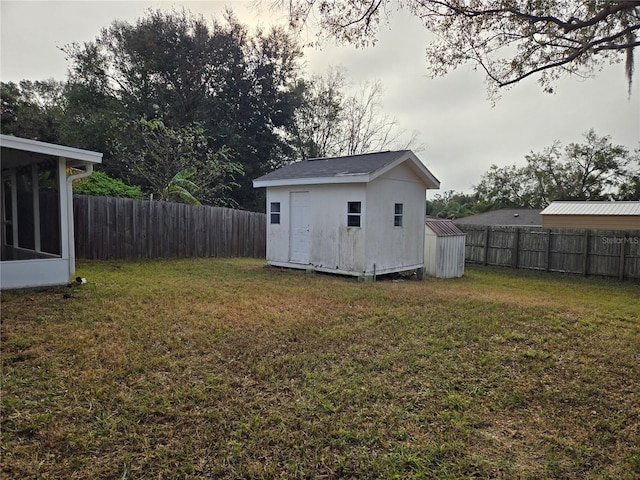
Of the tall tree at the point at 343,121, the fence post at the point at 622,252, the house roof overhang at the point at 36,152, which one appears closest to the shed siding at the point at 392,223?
the house roof overhang at the point at 36,152

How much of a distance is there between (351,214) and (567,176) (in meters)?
27.4

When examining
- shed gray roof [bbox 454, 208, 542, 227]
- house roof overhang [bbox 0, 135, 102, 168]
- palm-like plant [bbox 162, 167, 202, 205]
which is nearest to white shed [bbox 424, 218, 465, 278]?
palm-like plant [bbox 162, 167, 202, 205]

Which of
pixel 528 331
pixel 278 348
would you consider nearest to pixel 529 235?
pixel 528 331

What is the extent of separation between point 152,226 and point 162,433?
31.5ft

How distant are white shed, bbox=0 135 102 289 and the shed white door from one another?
4641mm

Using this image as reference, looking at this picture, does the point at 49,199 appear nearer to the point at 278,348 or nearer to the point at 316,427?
the point at 278,348

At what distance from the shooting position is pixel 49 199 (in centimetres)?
661

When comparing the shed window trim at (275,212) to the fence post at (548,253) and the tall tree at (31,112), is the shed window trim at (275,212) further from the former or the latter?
the tall tree at (31,112)

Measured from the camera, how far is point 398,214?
9.84 meters

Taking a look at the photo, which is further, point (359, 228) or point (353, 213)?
point (353, 213)

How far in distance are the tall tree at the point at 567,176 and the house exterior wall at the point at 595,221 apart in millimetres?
11947

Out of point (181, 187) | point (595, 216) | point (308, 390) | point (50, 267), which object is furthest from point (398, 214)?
point (595, 216)

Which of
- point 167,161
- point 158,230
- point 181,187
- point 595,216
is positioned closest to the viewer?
point 158,230

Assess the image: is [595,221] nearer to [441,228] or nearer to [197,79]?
[441,228]
